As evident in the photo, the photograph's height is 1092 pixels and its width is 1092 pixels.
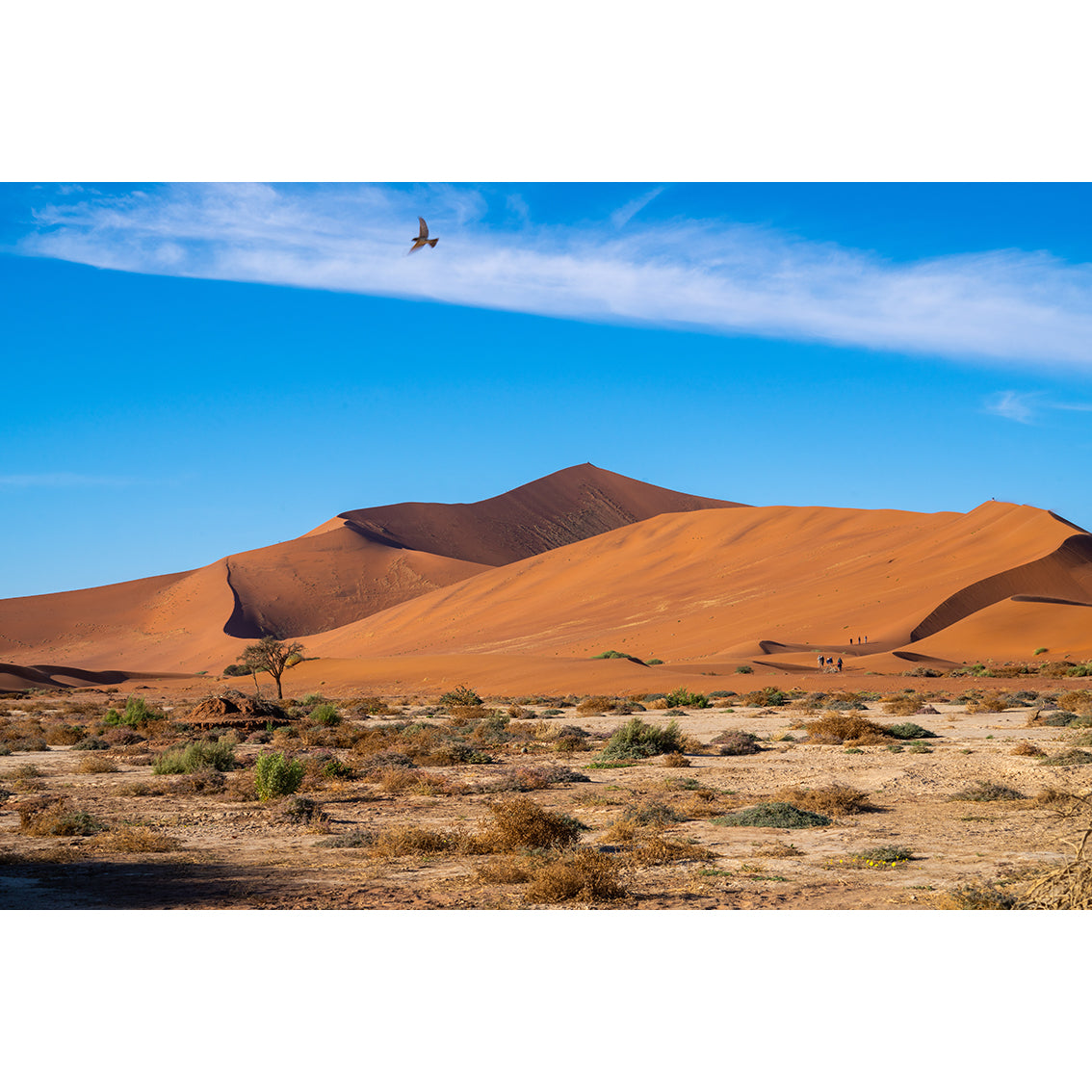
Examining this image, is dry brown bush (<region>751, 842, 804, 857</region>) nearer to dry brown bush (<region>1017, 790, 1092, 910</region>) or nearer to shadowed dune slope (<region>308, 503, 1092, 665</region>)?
dry brown bush (<region>1017, 790, 1092, 910</region>)

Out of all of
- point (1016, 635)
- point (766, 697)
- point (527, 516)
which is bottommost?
point (766, 697)

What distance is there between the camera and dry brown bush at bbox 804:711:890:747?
20688 millimetres

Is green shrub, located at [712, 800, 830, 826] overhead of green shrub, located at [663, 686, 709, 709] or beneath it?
overhead

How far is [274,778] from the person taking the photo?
14.5 meters

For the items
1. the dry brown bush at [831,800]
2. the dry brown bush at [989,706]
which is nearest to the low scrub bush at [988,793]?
the dry brown bush at [831,800]

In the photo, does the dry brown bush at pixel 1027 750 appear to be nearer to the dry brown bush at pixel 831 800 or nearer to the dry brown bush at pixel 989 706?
the dry brown bush at pixel 831 800

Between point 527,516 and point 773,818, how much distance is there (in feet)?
488

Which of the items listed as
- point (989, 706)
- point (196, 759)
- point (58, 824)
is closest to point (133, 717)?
point (196, 759)

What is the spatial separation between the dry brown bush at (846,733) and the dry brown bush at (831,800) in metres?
7.41

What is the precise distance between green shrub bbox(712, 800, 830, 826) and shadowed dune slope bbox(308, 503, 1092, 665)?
39854mm

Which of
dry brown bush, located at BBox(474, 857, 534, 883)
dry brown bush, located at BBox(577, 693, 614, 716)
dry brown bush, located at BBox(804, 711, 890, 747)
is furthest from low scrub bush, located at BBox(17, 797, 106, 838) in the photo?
dry brown bush, located at BBox(577, 693, 614, 716)

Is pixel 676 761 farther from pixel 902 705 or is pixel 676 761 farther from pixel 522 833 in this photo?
pixel 902 705

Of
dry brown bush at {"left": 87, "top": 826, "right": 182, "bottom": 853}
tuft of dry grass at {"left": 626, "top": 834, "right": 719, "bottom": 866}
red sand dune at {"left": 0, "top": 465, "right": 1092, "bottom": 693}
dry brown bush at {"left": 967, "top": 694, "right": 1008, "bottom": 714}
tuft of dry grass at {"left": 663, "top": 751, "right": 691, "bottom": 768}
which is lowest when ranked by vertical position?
dry brown bush at {"left": 967, "top": 694, "right": 1008, "bottom": 714}

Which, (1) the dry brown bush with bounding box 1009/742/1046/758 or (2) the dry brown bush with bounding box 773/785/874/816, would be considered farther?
(1) the dry brown bush with bounding box 1009/742/1046/758
